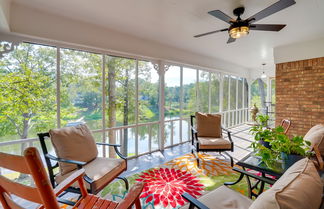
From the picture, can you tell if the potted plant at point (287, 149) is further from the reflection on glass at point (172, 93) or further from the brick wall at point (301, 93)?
the brick wall at point (301, 93)

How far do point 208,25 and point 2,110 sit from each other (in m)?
3.32

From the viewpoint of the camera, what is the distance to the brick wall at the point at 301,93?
3439 millimetres

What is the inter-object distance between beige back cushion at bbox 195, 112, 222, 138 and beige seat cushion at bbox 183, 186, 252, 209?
201 cm

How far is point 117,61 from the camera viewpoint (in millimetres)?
3070

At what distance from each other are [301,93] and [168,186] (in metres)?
3.79

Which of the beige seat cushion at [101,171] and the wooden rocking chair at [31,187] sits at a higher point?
the wooden rocking chair at [31,187]

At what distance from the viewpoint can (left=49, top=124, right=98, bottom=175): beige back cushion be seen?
1.79 m

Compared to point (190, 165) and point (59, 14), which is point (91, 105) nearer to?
point (59, 14)

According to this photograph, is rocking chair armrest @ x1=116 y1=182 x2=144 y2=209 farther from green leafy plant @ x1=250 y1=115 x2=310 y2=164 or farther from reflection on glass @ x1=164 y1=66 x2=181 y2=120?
reflection on glass @ x1=164 y1=66 x2=181 y2=120

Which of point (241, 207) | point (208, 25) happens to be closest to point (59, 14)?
point (208, 25)

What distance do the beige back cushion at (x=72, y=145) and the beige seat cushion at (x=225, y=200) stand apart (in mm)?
1399

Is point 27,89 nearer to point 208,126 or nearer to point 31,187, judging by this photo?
point 31,187

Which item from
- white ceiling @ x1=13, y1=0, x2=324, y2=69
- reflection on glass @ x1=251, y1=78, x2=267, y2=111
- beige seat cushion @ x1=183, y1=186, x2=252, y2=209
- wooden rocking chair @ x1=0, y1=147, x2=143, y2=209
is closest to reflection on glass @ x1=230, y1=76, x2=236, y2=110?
reflection on glass @ x1=251, y1=78, x2=267, y2=111

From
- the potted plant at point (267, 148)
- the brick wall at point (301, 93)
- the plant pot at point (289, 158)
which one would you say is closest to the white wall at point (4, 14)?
the potted plant at point (267, 148)
